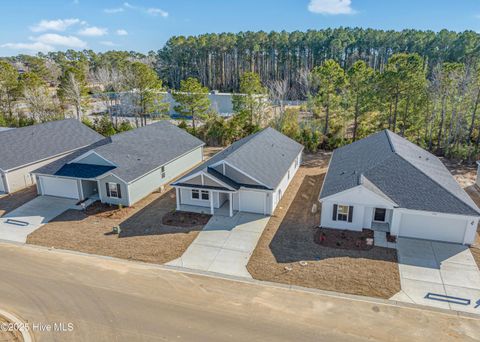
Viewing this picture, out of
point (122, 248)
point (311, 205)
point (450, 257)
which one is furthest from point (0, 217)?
point (450, 257)

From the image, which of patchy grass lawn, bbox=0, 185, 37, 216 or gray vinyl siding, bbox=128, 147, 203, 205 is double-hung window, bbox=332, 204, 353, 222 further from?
patchy grass lawn, bbox=0, 185, 37, 216

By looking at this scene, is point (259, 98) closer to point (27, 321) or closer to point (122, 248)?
point (122, 248)

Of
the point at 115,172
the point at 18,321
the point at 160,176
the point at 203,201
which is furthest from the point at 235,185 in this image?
the point at 18,321

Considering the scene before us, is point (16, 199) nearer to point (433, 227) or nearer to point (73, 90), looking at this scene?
point (73, 90)

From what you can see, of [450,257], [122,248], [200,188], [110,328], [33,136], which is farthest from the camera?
[33,136]

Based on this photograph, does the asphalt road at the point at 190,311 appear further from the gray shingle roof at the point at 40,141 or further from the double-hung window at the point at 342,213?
the gray shingle roof at the point at 40,141

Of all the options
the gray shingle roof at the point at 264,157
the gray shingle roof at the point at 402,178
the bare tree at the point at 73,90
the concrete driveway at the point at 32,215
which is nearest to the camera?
the gray shingle roof at the point at 402,178

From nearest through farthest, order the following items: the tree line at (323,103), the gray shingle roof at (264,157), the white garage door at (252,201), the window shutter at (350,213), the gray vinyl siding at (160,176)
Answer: the window shutter at (350,213) → the white garage door at (252,201) → the gray shingle roof at (264,157) → the gray vinyl siding at (160,176) → the tree line at (323,103)

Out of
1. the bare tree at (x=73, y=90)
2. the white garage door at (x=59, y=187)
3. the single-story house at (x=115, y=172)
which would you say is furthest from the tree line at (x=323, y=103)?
the white garage door at (x=59, y=187)
